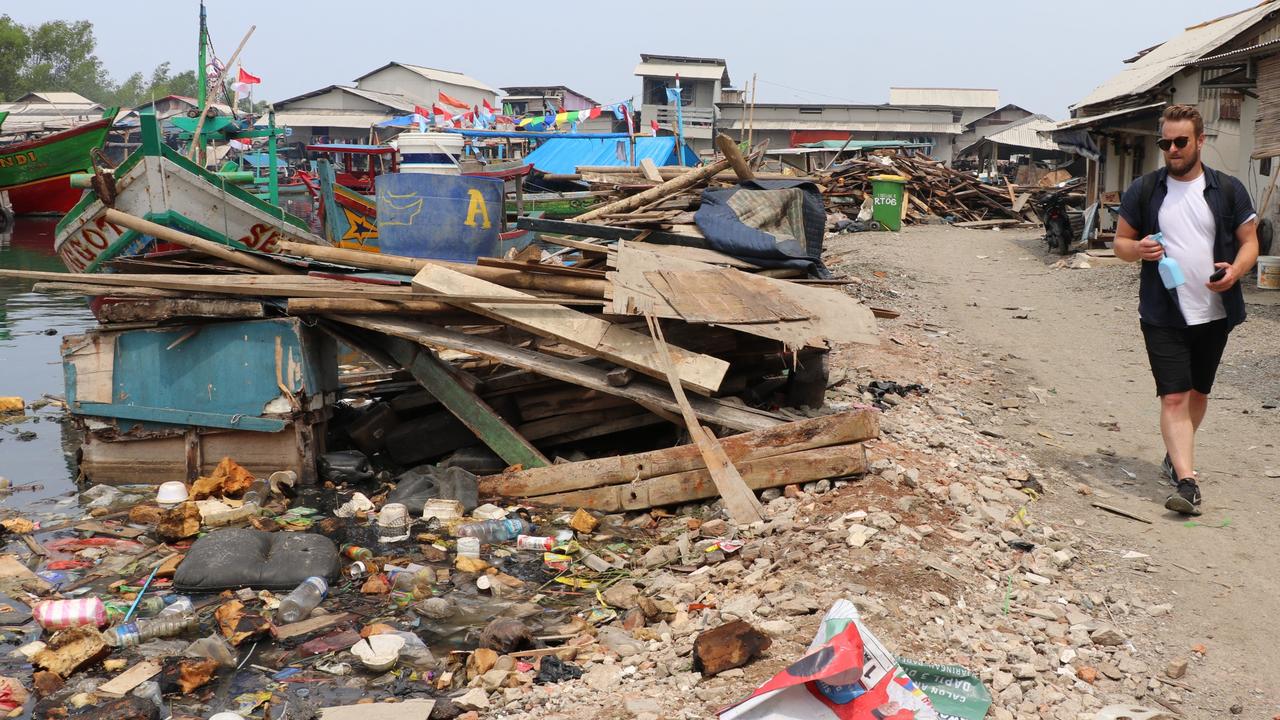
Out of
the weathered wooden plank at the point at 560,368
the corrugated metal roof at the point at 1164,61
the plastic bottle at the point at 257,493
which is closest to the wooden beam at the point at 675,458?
the weathered wooden plank at the point at 560,368

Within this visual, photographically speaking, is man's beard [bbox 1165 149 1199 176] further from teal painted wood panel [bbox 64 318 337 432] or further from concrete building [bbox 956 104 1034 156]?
→ concrete building [bbox 956 104 1034 156]

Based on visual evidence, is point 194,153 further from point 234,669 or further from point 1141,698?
point 1141,698

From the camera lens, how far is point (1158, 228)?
5109mm

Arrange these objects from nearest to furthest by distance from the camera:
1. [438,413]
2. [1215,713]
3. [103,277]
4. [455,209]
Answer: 1. [1215,713]
2. [103,277]
3. [438,413]
4. [455,209]

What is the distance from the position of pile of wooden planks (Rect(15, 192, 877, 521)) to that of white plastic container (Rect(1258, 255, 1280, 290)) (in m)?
8.32

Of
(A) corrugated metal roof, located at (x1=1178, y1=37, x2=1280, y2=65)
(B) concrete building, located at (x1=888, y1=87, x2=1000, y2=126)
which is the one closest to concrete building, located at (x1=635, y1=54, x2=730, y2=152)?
(B) concrete building, located at (x1=888, y1=87, x2=1000, y2=126)

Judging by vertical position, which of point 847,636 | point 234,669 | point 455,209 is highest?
point 455,209

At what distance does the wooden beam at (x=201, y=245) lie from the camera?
6529mm

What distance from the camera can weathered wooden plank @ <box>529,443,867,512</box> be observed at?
5.14 meters

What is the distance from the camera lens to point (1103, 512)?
5.09 m

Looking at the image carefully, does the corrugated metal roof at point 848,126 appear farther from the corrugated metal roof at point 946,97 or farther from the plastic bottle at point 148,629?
the plastic bottle at point 148,629

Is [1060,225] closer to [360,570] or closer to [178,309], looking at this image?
[178,309]

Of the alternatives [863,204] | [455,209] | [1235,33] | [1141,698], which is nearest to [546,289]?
[455,209]

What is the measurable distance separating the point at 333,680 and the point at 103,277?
10.9 feet
